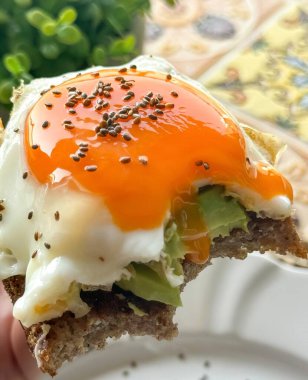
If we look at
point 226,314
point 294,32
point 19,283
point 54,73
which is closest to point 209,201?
point 19,283

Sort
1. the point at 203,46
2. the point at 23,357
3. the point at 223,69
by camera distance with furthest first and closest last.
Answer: the point at 203,46, the point at 223,69, the point at 23,357

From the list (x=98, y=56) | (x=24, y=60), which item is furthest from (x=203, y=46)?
(x=24, y=60)

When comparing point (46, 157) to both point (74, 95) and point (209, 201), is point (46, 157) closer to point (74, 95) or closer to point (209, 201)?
point (74, 95)

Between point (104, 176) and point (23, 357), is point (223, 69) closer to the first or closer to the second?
point (23, 357)

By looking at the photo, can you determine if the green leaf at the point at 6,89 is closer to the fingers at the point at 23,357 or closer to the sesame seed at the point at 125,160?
the fingers at the point at 23,357

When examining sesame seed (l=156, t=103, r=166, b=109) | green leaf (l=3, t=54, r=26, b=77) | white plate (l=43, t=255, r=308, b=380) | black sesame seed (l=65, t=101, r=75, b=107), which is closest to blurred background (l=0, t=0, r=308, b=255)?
green leaf (l=3, t=54, r=26, b=77)

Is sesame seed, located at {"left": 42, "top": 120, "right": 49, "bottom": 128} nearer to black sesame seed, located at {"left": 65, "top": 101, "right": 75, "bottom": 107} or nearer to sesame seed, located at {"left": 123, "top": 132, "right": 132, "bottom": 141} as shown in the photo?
black sesame seed, located at {"left": 65, "top": 101, "right": 75, "bottom": 107}
